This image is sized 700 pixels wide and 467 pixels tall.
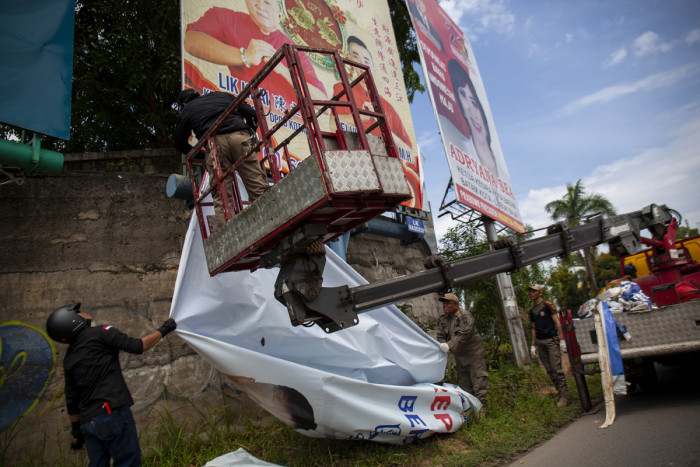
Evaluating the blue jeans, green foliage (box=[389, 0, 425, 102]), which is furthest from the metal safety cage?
green foliage (box=[389, 0, 425, 102])

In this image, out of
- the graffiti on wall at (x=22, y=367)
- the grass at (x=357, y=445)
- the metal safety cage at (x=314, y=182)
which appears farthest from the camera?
the graffiti on wall at (x=22, y=367)

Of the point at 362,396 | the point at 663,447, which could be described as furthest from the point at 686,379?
the point at 362,396

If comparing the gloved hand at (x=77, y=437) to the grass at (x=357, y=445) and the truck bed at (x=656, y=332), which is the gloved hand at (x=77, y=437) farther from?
the truck bed at (x=656, y=332)

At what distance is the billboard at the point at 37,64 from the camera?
4.77m

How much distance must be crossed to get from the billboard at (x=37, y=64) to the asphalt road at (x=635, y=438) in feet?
19.7

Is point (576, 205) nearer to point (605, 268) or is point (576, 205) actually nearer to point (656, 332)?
point (605, 268)

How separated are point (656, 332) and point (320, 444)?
150 inches

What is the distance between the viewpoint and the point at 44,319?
16.0ft

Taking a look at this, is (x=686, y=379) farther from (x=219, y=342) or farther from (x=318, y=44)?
(x=318, y=44)

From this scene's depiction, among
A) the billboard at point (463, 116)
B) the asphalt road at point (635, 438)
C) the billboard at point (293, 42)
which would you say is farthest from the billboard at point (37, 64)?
the billboard at point (463, 116)

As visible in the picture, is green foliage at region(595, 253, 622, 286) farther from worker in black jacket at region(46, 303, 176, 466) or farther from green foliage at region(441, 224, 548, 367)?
worker in black jacket at region(46, 303, 176, 466)

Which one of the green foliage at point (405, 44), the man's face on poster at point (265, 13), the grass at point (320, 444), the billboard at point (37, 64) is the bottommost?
the grass at point (320, 444)

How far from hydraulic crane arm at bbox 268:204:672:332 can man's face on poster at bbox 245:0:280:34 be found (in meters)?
5.06

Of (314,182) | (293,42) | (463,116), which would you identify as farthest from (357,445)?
(463,116)
